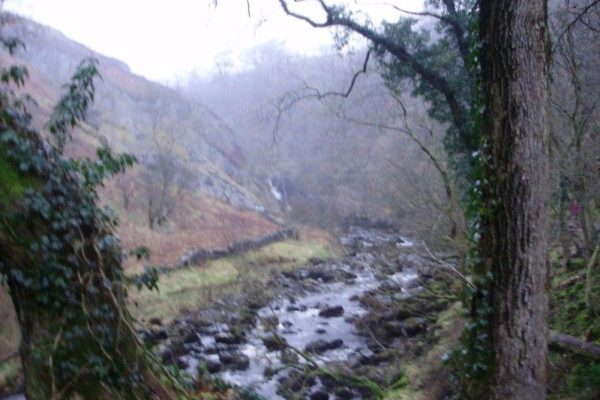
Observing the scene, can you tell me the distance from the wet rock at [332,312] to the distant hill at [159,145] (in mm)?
8677

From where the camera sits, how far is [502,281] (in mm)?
4730

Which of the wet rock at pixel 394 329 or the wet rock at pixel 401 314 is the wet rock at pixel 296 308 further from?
the wet rock at pixel 394 329

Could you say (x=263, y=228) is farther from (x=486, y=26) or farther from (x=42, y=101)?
(x=486, y=26)

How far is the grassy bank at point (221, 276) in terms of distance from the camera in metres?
19.0

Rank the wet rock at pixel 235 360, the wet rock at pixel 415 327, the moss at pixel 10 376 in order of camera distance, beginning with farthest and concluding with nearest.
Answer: the wet rock at pixel 415 327
the wet rock at pixel 235 360
the moss at pixel 10 376

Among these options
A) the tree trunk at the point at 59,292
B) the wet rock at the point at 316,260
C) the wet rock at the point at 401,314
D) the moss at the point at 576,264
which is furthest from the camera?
the wet rock at the point at 316,260

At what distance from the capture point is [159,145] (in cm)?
3288

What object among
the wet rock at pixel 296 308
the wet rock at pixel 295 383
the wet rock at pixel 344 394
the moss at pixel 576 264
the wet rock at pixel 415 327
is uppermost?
the moss at pixel 576 264

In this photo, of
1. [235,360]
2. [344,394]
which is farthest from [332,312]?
[344,394]

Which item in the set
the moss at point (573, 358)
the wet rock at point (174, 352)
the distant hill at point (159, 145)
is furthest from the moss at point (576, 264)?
the distant hill at point (159, 145)

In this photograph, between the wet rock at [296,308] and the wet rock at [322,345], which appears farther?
the wet rock at [296,308]

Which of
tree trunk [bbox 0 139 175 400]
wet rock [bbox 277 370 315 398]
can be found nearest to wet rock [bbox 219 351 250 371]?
wet rock [bbox 277 370 315 398]

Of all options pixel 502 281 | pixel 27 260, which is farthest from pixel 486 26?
pixel 27 260

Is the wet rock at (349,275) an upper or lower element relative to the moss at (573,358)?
lower
